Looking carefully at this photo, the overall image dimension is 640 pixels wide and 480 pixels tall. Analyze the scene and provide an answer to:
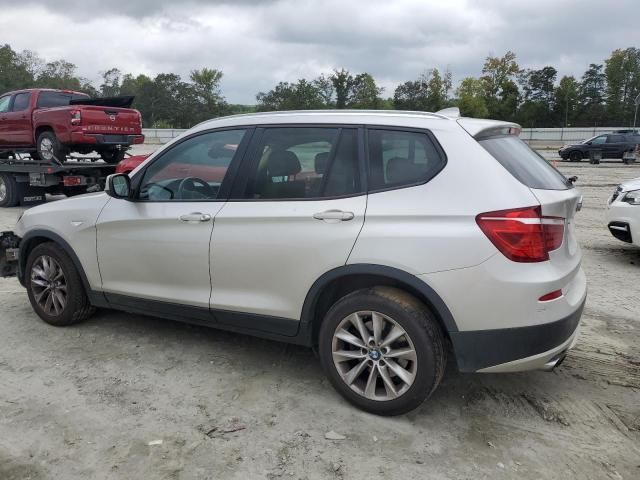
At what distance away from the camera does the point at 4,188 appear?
37.0 ft

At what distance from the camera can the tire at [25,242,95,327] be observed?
4398 millimetres

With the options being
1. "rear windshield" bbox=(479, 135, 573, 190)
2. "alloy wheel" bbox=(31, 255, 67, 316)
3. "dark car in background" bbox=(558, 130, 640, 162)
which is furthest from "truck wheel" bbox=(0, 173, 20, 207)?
"dark car in background" bbox=(558, 130, 640, 162)

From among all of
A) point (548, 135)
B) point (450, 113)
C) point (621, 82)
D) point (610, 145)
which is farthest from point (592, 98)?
point (450, 113)

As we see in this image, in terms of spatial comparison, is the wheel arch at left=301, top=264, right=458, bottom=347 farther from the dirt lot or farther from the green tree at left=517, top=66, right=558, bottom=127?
the green tree at left=517, top=66, right=558, bottom=127

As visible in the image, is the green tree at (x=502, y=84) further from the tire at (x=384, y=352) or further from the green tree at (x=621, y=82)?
the tire at (x=384, y=352)

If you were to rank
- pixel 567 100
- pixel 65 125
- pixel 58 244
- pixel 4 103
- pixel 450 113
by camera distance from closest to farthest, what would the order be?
pixel 450 113 → pixel 58 244 → pixel 65 125 → pixel 4 103 → pixel 567 100

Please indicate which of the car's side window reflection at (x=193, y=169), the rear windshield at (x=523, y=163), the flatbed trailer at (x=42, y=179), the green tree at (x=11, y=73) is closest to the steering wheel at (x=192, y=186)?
the car's side window reflection at (x=193, y=169)

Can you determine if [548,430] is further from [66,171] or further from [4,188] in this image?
[4,188]

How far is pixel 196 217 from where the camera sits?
364 centimetres

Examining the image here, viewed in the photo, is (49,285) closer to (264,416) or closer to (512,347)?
(264,416)

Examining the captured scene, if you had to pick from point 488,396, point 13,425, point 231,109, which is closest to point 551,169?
point 488,396

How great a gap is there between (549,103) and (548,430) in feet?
247

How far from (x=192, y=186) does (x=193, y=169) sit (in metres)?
0.24

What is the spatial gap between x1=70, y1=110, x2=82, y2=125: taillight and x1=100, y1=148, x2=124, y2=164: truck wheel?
124 centimetres
